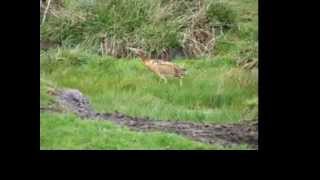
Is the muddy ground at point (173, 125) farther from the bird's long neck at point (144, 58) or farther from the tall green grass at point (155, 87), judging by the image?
the bird's long neck at point (144, 58)

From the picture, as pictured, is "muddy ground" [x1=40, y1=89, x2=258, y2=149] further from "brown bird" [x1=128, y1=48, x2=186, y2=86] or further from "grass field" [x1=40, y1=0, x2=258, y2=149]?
"brown bird" [x1=128, y1=48, x2=186, y2=86]

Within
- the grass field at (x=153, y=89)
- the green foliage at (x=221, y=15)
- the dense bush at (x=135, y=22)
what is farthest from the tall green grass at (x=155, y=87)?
the green foliage at (x=221, y=15)

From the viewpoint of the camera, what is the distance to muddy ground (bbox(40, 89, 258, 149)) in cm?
521

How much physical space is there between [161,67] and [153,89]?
20 centimetres

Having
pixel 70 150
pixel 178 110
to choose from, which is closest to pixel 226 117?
pixel 178 110

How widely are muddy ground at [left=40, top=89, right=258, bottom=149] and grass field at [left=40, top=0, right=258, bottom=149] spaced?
45 mm

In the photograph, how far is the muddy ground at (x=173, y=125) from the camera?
17.1 feet

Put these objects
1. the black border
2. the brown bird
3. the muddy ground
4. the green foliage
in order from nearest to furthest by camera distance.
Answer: the black border < the muddy ground < the brown bird < the green foliage

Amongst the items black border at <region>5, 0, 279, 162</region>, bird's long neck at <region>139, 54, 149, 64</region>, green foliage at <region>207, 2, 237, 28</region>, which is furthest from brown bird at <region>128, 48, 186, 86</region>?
black border at <region>5, 0, 279, 162</region>
